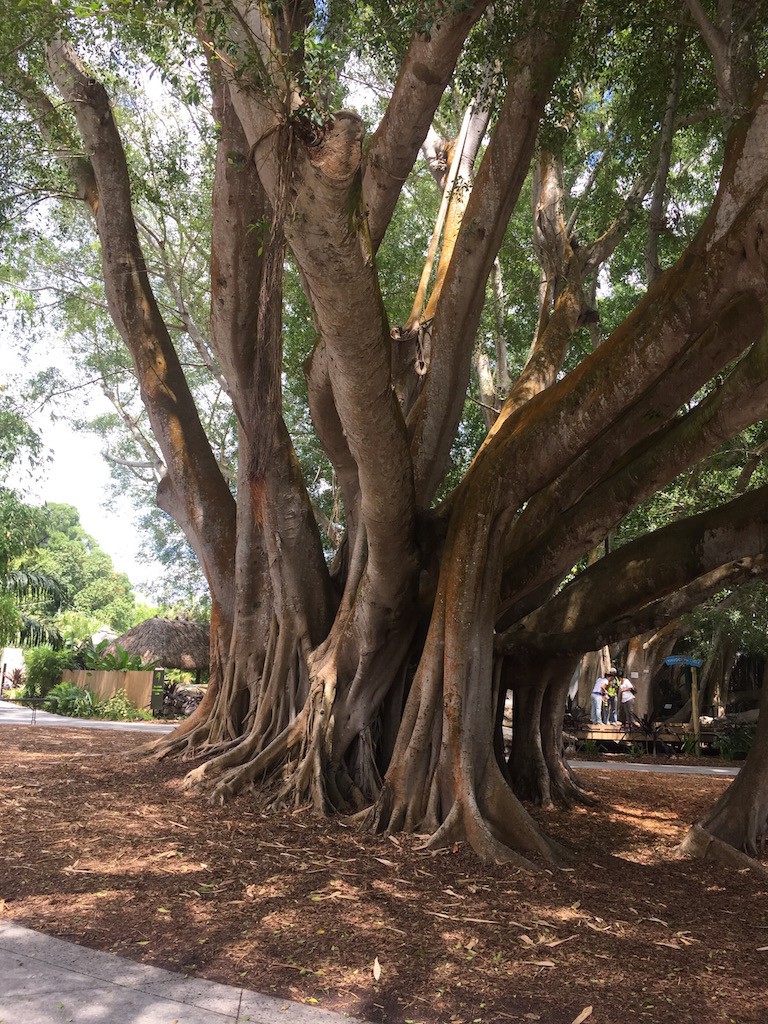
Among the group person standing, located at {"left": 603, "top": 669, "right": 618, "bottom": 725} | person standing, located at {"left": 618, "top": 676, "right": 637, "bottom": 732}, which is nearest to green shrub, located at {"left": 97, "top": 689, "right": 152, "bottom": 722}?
person standing, located at {"left": 603, "top": 669, "right": 618, "bottom": 725}

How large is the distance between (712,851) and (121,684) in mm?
15898

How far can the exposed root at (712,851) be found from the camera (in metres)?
5.96

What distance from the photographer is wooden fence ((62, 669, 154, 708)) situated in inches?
762

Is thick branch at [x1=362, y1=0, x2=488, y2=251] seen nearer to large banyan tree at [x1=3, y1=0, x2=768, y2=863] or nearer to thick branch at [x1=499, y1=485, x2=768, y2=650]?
large banyan tree at [x1=3, y1=0, x2=768, y2=863]

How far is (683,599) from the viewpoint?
8648 mm

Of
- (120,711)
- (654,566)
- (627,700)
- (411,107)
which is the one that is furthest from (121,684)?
(411,107)

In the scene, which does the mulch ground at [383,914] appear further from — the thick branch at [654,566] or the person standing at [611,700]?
the person standing at [611,700]

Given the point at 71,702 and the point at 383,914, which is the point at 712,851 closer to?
the point at 383,914

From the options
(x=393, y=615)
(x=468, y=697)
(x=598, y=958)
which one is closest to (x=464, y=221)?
(x=393, y=615)

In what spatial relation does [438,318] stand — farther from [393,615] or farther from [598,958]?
[598,958]

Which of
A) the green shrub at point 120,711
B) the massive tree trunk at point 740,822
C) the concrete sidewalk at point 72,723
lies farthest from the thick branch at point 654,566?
the green shrub at point 120,711

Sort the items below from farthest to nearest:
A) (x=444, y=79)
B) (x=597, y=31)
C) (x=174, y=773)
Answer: (x=174, y=773)
(x=597, y=31)
(x=444, y=79)

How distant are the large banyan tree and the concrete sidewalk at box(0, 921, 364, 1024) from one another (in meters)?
2.58

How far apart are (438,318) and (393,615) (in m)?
2.45
